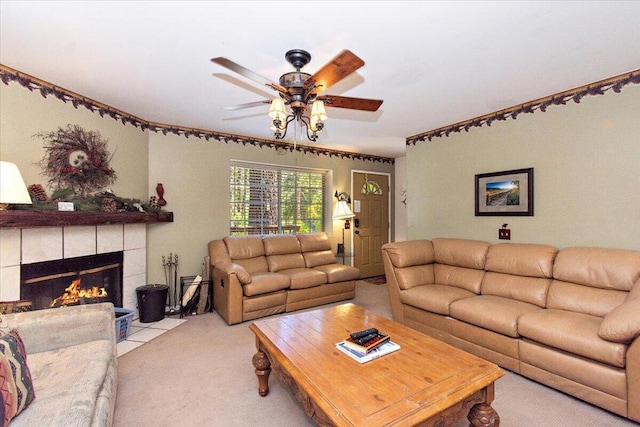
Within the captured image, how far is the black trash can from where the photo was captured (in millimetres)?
3477

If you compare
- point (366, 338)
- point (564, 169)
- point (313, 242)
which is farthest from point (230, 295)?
point (564, 169)

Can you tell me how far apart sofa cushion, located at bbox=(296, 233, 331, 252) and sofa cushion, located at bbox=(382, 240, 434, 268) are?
1.45 m

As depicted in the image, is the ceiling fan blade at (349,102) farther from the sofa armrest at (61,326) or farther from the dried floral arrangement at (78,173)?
the dried floral arrangement at (78,173)

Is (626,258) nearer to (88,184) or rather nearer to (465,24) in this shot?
(465,24)

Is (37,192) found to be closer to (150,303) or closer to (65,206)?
(65,206)

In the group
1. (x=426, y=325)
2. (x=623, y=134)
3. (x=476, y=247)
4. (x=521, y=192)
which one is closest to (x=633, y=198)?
(x=623, y=134)

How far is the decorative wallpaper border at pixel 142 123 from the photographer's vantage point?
2498 mm

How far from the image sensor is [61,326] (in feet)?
6.34

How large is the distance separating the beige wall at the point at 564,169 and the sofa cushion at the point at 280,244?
2.16 m

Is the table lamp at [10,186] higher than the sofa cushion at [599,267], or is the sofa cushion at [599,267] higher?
the table lamp at [10,186]

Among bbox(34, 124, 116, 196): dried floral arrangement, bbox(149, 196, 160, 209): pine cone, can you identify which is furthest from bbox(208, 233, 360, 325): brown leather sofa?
bbox(34, 124, 116, 196): dried floral arrangement

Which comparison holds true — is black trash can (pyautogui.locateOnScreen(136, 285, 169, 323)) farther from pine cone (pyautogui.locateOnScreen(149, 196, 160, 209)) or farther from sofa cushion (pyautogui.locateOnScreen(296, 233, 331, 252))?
sofa cushion (pyautogui.locateOnScreen(296, 233, 331, 252))

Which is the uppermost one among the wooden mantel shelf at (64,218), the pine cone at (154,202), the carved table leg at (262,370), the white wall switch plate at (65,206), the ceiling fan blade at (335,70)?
the ceiling fan blade at (335,70)

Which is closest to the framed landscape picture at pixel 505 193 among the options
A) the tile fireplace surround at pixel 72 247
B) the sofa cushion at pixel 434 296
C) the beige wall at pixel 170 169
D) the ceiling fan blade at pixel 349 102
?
the sofa cushion at pixel 434 296
